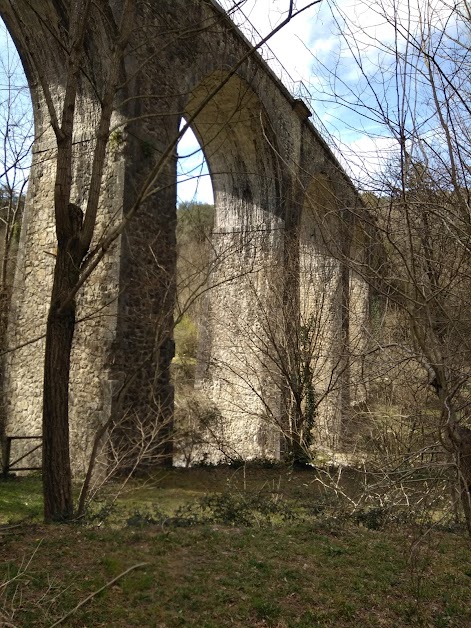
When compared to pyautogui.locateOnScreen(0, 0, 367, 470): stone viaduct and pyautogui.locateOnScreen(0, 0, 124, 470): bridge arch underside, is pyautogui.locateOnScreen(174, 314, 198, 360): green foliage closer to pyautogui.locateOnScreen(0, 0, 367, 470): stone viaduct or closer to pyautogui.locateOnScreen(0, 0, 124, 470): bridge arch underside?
pyautogui.locateOnScreen(0, 0, 367, 470): stone viaduct

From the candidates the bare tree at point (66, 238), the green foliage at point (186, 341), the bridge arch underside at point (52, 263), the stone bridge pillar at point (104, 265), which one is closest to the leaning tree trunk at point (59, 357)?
the bare tree at point (66, 238)

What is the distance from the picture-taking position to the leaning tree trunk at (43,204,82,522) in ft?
14.9

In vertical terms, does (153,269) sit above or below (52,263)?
below

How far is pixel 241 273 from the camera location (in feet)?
35.9

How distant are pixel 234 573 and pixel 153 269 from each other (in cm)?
513

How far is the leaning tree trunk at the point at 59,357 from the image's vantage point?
455 centimetres

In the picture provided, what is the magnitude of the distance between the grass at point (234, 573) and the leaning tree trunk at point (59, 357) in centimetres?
58

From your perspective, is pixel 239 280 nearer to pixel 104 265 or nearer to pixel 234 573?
pixel 104 265

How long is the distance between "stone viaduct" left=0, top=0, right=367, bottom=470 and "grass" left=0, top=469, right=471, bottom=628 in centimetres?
165

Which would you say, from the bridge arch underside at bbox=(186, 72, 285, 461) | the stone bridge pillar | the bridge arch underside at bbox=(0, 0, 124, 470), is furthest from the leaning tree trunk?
the bridge arch underside at bbox=(186, 72, 285, 461)

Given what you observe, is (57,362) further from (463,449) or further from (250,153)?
(250,153)

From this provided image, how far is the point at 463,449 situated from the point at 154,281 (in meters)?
5.61

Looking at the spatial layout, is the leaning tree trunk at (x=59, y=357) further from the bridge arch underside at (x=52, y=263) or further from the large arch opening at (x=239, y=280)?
the large arch opening at (x=239, y=280)

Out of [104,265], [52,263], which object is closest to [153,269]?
[104,265]
